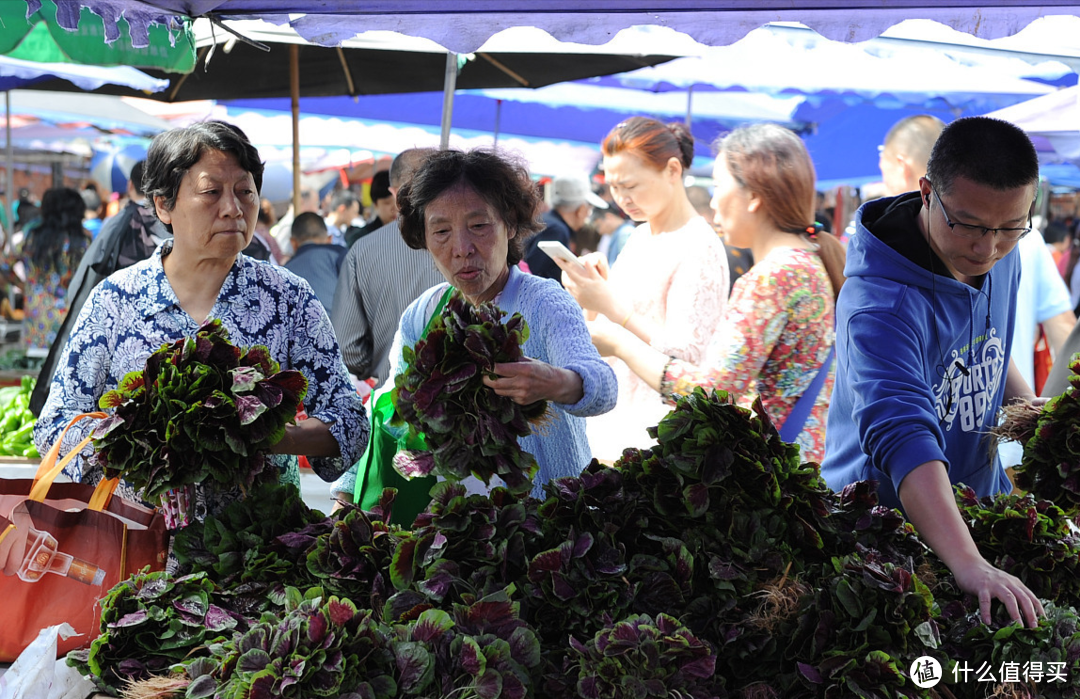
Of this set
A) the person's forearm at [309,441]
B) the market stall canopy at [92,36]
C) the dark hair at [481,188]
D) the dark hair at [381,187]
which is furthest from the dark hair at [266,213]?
the person's forearm at [309,441]

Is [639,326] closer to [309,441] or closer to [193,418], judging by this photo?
[309,441]

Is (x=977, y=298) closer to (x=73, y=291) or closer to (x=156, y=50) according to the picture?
(x=156, y=50)

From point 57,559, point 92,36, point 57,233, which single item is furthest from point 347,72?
point 57,559

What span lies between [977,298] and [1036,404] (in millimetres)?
317

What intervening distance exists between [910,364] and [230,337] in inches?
55.5

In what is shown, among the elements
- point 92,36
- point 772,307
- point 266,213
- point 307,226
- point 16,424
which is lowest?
point 16,424

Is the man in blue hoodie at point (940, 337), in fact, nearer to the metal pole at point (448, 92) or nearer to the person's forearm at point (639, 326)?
the person's forearm at point (639, 326)

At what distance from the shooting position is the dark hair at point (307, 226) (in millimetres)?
6125

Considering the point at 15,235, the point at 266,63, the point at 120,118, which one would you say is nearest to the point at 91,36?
the point at 266,63

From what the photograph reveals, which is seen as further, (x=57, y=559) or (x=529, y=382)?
(x=57, y=559)

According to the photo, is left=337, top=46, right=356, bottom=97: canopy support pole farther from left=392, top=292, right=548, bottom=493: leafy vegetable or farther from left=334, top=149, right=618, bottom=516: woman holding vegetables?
left=392, top=292, right=548, bottom=493: leafy vegetable

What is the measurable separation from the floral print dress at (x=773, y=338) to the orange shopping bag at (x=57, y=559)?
4.79 feet

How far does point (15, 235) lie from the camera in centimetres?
1375

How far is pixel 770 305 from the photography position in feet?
8.66
